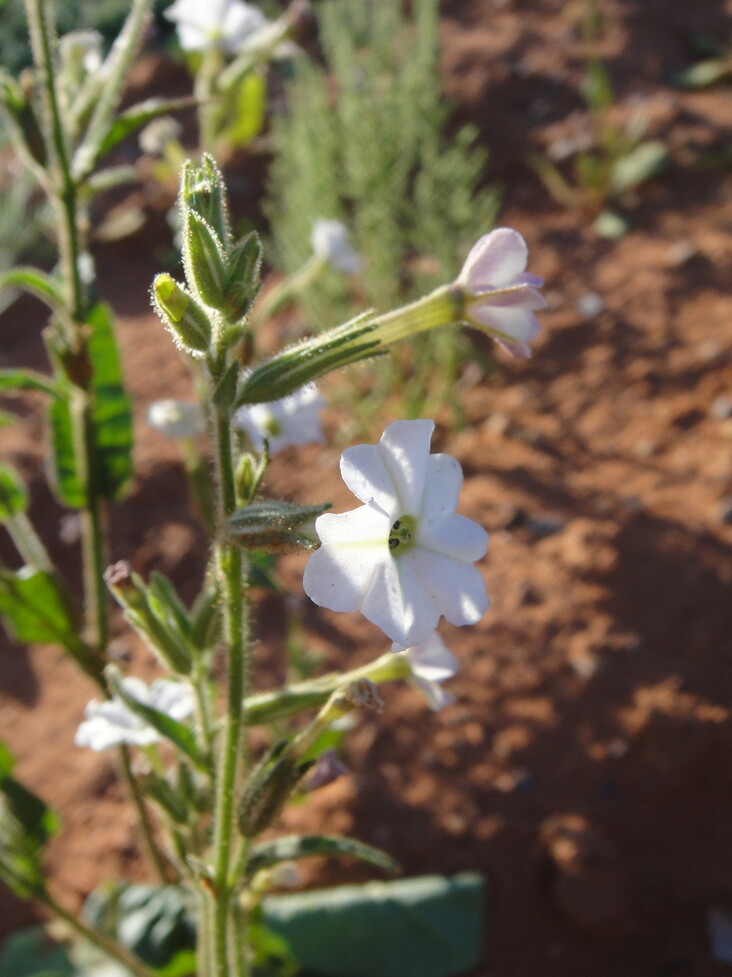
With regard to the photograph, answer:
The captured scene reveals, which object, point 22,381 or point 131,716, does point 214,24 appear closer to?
point 22,381

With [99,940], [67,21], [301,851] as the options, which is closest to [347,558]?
[301,851]

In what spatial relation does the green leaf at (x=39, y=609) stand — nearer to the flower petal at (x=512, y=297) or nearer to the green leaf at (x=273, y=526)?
the green leaf at (x=273, y=526)

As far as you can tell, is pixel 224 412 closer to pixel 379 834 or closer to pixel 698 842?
pixel 379 834

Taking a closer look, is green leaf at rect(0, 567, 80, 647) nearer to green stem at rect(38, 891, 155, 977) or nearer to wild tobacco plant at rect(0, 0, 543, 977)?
wild tobacco plant at rect(0, 0, 543, 977)

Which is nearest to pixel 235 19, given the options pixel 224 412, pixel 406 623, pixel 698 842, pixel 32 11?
pixel 32 11

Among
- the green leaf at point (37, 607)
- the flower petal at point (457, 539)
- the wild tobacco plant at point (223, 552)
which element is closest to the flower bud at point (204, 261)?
the wild tobacco plant at point (223, 552)
